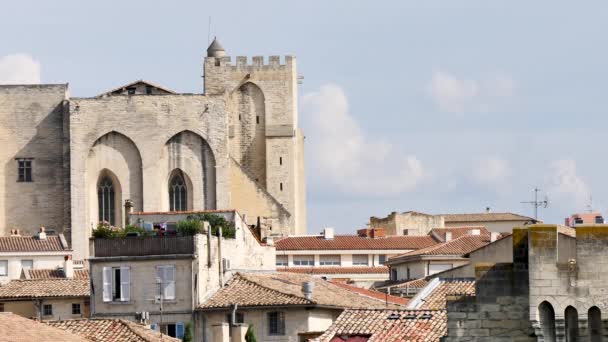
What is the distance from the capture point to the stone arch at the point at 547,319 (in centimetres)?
2402

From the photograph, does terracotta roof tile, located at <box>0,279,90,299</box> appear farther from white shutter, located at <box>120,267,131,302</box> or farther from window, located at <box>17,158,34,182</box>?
window, located at <box>17,158,34,182</box>

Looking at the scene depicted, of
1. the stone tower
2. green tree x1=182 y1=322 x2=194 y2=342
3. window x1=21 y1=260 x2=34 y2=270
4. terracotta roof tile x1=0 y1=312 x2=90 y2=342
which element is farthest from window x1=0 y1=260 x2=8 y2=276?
terracotta roof tile x1=0 y1=312 x2=90 y2=342

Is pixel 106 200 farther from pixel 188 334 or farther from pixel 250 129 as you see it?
pixel 188 334

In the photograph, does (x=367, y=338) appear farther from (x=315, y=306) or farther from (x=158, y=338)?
(x=315, y=306)

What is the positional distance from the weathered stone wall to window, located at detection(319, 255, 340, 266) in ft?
49.7

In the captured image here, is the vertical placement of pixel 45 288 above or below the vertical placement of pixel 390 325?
above

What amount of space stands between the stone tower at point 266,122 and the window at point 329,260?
10902mm

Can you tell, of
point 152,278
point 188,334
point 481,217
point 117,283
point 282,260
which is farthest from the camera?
point 481,217

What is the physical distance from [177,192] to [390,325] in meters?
88.3

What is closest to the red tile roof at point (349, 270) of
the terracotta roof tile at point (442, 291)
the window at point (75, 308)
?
the window at point (75, 308)

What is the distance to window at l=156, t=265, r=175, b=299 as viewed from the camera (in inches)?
2391

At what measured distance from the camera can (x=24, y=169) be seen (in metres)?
128

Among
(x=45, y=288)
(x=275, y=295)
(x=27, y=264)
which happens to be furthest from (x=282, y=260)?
(x=275, y=295)

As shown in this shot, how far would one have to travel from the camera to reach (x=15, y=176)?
127812 mm
